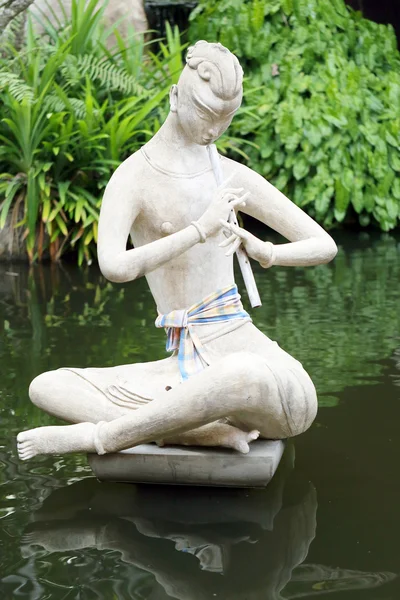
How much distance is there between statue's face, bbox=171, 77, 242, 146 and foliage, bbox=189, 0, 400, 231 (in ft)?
19.7

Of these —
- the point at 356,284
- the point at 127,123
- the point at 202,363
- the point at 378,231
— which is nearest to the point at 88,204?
the point at 127,123

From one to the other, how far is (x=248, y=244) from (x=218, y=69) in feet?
1.99

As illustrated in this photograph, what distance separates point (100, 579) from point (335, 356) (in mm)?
2655

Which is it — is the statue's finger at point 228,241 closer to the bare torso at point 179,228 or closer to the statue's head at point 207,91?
the bare torso at point 179,228

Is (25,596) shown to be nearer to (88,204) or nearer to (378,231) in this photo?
(88,204)

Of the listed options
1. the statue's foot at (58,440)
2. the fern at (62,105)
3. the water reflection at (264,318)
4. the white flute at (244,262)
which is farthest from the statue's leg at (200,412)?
the fern at (62,105)

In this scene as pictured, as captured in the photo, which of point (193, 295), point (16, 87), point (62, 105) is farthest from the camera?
point (62, 105)

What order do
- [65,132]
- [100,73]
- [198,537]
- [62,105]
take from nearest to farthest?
[198,537] < [65,132] < [62,105] < [100,73]

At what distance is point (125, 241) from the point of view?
344 centimetres

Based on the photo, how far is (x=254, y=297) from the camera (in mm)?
3486

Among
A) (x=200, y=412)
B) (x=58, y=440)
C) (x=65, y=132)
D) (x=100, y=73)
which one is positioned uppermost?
(x=200, y=412)

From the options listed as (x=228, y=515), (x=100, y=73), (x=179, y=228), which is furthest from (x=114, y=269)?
(x=100, y=73)

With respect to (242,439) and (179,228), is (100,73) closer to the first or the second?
(179,228)

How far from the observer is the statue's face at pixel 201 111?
3445 millimetres
